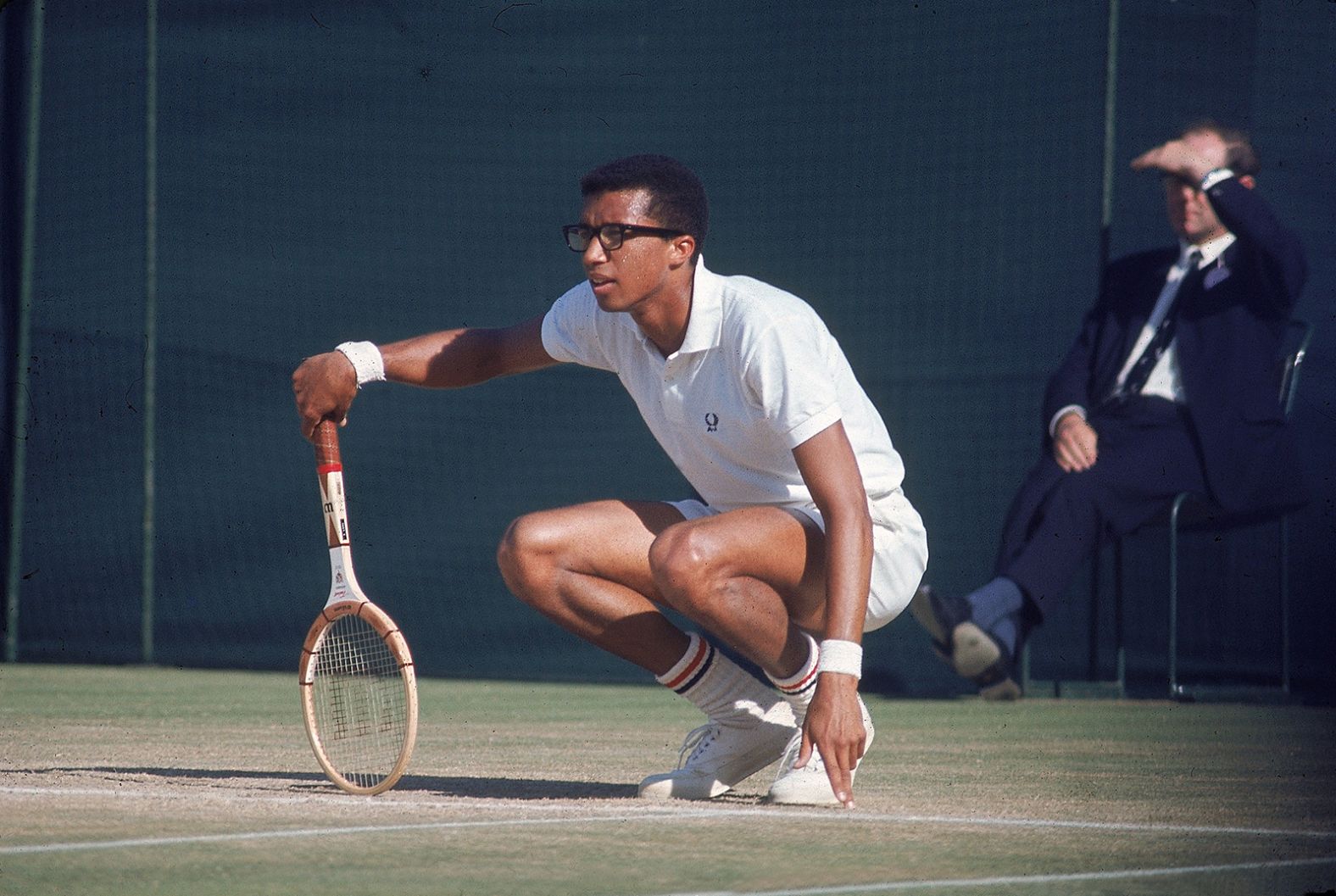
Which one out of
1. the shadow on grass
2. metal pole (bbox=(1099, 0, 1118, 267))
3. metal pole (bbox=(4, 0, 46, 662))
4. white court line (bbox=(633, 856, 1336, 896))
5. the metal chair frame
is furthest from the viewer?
metal pole (bbox=(4, 0, 46, 662))

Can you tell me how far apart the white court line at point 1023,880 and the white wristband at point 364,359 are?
159 centimetres

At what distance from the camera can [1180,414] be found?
5.93 m

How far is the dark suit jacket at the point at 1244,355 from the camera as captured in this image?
582cm

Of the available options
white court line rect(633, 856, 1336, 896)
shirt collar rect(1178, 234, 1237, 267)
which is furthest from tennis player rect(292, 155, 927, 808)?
shirt collar rect(1178, 234, 1237, 267)

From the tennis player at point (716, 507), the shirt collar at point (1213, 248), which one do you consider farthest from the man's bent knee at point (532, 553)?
the shirt collar at point (1213, 248)

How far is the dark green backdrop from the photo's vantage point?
22.7ft

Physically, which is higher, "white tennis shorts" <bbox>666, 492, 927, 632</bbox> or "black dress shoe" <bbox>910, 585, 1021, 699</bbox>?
"white tennis shorts" <bbox>666, 492, 927, 632</bbox>

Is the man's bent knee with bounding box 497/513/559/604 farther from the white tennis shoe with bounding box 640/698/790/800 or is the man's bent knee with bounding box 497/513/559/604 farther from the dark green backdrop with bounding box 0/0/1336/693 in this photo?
the dark green backdrop with bounding box 0/0/1336/693

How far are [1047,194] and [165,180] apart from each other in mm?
3263

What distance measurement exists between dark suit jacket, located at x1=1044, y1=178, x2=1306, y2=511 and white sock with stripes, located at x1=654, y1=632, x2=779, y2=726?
278cm

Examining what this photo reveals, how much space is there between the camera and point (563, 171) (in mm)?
7332

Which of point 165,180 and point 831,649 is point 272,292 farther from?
point 831,649

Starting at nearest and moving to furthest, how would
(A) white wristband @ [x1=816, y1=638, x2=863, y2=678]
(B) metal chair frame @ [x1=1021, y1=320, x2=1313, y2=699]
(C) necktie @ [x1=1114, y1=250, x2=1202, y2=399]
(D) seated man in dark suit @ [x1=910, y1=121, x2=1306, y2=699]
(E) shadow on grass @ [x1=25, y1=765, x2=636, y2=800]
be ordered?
(A) white wristband @ [x1=816, y1=638, x2=863, y2=678]
(E) shadow on grass @ [x1=25, y1=765, x2=636, y2=800]
(D) seated man in dark suit @ [x1=910, y1=121, x2=1306, y2=699]
(B) metal chair frame @ [x1=1021, y1=320, x2=1313, y2=699]
(C) necktie @ [x1=1114, y1=250, x2=1202, y2=399]

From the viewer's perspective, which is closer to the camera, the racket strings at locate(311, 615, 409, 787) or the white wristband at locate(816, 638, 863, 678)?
the white wristband at locate(816, 638, 863, 678)
